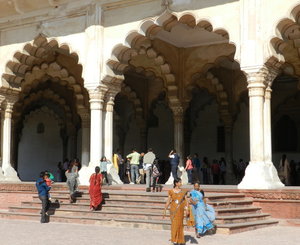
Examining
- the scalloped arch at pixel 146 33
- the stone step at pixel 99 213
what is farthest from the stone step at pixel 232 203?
the scalloped arch at pixel 146 33

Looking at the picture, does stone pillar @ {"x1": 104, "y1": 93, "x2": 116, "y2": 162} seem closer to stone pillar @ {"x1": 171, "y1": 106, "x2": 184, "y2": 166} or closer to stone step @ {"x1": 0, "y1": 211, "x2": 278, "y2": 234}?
stone step @ {"x1": 0, "y1": 211, "x2": 278, "y2": 234}

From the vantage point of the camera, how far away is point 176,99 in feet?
55.4

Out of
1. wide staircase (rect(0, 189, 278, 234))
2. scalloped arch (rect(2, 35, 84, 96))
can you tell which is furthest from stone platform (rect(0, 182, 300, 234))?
scalloped arch (rect(2, 35, 84, 96))

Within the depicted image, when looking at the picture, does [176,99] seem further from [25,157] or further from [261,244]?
[25,157]

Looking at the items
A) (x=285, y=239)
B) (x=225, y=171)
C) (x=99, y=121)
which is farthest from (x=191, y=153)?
(x=285, y=239)

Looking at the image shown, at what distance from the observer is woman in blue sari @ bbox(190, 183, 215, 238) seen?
855 cm

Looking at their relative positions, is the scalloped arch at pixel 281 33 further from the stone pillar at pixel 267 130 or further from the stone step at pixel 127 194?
the stone step at pixel 127 194

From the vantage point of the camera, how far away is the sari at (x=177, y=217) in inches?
294

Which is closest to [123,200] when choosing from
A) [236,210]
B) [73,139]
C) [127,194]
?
[127,194]

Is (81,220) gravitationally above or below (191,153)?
below

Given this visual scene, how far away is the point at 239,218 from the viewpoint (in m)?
9.66

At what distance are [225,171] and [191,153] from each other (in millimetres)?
3118

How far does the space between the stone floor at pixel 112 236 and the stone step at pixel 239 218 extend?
0.39m

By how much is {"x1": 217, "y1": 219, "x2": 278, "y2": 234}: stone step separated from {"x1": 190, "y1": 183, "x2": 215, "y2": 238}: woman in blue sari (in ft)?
0.64
